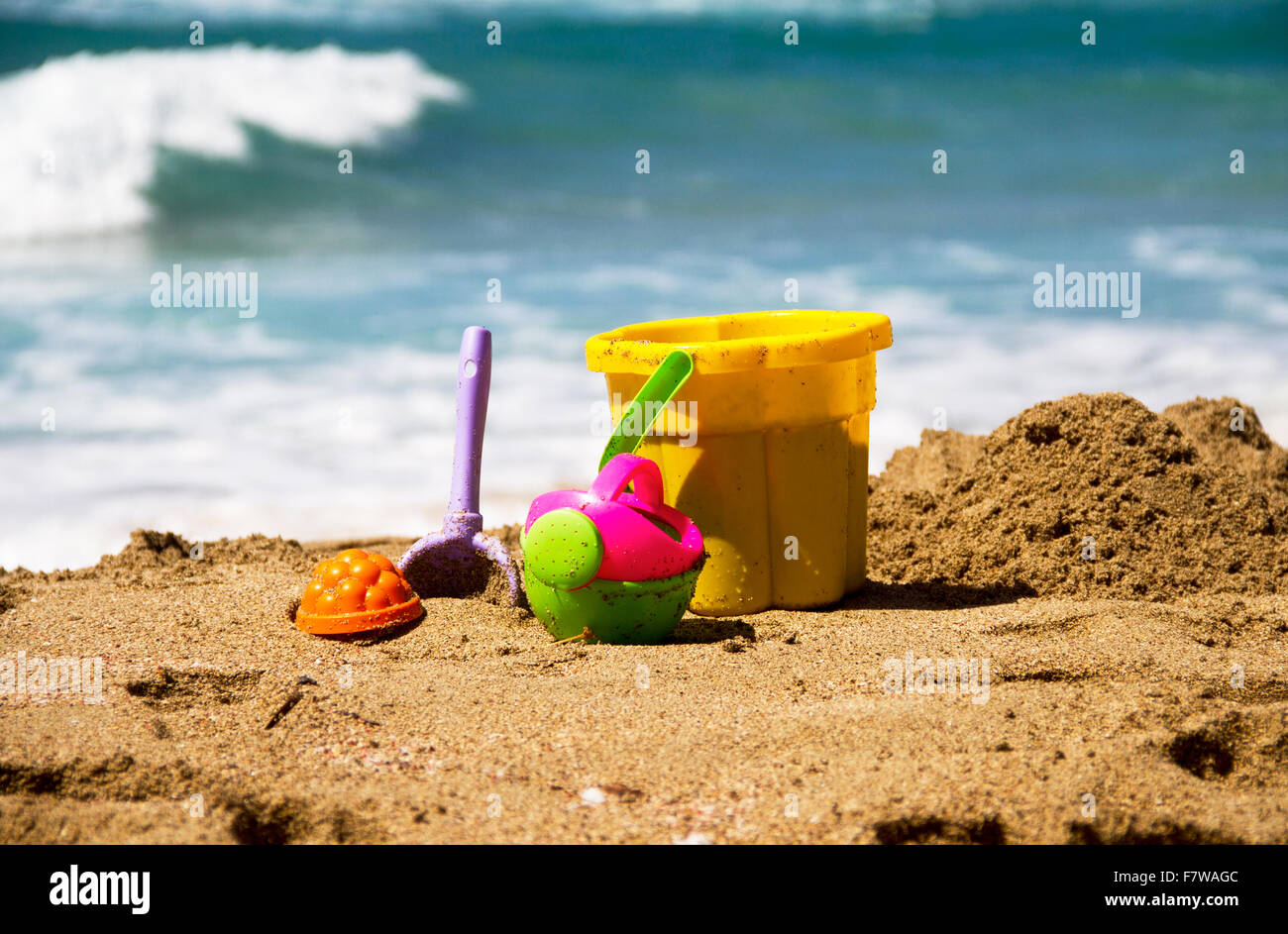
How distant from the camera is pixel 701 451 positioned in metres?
2.97

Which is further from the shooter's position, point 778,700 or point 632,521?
point 632,521

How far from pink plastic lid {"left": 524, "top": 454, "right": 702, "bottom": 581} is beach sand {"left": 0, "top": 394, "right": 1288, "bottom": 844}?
0.19m

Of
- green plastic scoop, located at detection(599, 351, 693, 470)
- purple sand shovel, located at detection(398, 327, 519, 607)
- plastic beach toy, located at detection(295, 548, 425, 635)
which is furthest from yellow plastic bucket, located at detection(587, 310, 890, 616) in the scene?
plastic beach toy, located at detection(295, 548, 425, 635)

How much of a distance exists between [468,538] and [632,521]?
2.19 ft

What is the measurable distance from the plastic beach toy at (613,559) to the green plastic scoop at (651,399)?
147 millimetres

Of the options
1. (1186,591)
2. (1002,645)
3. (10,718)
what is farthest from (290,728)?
(1186,591)

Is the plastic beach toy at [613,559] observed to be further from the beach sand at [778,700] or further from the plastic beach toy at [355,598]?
the plastic beach toy at [355,598]

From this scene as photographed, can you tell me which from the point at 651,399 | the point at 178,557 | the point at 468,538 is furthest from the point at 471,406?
the point at 178,557

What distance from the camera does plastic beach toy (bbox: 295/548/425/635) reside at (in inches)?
111

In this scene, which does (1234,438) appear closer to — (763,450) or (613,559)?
(763,450)

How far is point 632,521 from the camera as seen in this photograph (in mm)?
2666

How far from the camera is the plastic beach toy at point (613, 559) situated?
2.64 metres

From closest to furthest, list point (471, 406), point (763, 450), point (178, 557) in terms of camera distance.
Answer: point (763, 450)
point (471, 406)
point (178, 557)

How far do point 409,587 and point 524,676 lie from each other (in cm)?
63
